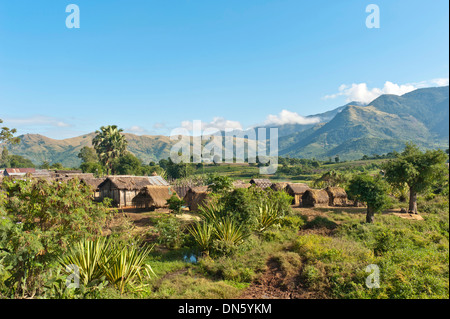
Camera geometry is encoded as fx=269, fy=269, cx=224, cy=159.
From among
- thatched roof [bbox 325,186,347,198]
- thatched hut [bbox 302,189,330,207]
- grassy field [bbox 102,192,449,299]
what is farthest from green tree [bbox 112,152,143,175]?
grassy field [bbox 102,192,449,299]

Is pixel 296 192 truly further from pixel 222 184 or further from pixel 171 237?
pixel 171 237

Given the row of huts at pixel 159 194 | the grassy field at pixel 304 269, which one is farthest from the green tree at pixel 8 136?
the grassy field at pixel 304 269

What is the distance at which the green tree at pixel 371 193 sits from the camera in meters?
15.7

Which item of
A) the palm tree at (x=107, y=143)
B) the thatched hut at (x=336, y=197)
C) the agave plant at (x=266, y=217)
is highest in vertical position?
the palm tree at (x=107, y=143)

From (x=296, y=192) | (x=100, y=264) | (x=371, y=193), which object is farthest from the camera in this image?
(x=296, y=192)

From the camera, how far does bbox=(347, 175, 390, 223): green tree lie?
15734 millimetres

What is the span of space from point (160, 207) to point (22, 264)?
1868 centimetres

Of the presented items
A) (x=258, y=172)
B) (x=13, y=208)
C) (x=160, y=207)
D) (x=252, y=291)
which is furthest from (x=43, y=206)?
(x=258, y=172)

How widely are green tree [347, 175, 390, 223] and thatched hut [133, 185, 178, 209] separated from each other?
1453cm

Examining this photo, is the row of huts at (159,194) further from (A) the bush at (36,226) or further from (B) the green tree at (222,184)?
(A) the bush at (36,226)

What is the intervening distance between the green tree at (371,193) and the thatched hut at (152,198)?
47.7 feet

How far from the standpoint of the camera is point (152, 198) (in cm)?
2412

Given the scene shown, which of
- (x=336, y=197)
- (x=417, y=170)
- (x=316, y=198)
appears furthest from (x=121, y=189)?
(x=417, y=170)

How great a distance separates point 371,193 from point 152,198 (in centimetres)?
1729
